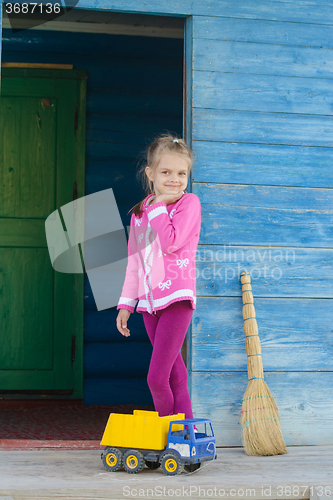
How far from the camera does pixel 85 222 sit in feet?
12.5

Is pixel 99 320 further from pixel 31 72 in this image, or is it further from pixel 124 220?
pixel 31 72

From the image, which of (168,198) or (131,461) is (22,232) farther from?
(131,461)

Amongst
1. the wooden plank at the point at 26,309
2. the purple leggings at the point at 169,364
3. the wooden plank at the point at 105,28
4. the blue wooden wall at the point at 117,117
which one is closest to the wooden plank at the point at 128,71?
the blue wooden wall at the point at 117,117

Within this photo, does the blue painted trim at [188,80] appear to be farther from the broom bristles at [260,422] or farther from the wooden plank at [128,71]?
the wooden plank at [128,71]

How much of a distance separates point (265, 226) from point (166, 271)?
0.70m

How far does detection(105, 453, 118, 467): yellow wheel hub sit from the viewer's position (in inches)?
74.1

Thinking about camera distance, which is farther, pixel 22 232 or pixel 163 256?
pixel 22 232

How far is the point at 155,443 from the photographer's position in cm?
181

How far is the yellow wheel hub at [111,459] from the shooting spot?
188 cm

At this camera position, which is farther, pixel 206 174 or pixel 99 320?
pixel 99 320

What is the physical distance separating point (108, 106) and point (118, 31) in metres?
0.57

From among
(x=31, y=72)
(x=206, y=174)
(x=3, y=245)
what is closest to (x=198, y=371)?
(x=206, y=174)

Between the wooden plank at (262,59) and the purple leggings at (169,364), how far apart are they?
4.03 ft

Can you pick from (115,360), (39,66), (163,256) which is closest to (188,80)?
(163,256)
